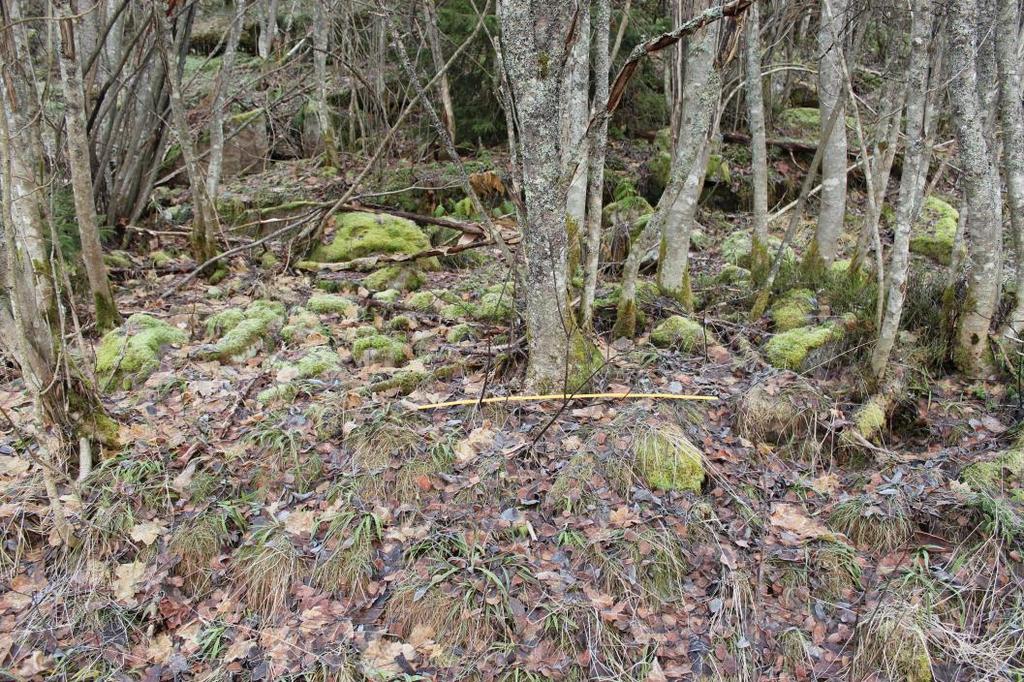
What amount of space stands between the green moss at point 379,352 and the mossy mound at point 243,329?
855 mm

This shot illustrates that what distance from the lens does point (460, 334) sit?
5.73m

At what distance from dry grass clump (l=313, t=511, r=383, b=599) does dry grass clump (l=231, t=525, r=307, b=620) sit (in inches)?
5.1

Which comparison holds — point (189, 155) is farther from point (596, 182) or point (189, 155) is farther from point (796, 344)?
point (796, 344)

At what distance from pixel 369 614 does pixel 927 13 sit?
499cm

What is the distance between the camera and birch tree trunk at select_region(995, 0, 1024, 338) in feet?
14.9

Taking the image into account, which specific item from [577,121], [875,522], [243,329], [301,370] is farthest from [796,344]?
[243,329]

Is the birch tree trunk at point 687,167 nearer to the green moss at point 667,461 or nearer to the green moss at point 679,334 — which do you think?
the green moss at point 679,334

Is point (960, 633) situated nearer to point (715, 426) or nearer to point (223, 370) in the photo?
point (715, 426)

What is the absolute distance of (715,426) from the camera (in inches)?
180

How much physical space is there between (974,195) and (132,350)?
6271mm

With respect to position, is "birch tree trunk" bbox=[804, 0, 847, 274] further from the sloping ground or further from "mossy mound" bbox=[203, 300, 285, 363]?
"mossy mound" bbox=[203, 300, 285, 363]

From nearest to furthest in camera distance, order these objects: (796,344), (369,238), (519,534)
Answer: (519,534)
(796,344)
(369,238)

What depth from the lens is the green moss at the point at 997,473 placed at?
12.8 feet

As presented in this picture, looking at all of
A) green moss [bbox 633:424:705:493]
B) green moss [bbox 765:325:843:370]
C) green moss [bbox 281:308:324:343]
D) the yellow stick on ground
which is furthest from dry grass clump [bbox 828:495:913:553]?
green moss [bbox 281:308:324:343]
